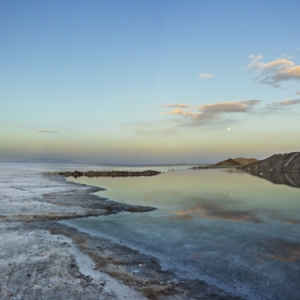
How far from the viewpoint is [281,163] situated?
104562 mm

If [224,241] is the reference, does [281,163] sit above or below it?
above

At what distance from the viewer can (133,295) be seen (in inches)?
306

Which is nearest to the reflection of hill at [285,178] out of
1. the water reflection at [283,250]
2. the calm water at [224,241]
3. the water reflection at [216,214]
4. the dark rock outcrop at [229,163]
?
the water reflection at [216,214]

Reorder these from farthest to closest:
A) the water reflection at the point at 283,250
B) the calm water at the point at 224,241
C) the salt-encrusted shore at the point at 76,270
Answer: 1. the water reflection at the point at 283,250
2. the calm water at the point at 224,241
3. the salt-encrusted shore at the point at 76,270

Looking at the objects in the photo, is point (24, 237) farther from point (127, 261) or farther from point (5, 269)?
point (127, 261)

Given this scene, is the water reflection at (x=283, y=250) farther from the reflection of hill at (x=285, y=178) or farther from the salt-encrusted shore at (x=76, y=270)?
the reflection of hill at (x=285, y=178)

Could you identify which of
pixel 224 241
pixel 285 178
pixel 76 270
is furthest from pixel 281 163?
pixel 76 270

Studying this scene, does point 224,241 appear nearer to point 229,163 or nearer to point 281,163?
point 281,163

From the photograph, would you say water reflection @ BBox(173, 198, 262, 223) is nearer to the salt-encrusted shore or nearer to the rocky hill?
the salt-encrusted shore

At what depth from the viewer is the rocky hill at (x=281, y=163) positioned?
97331mm

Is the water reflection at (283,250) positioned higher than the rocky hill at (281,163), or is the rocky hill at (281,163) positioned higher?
the rocky hill at (281,163)

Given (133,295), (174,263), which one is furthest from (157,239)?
(133,295)

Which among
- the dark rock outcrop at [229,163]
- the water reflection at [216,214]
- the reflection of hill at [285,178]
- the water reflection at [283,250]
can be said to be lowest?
the water reflection at [216,214]

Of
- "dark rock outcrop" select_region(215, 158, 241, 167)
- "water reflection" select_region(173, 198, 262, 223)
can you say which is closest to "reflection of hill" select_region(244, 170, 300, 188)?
"water reflection" select_region(173, 198, 262, 223)
